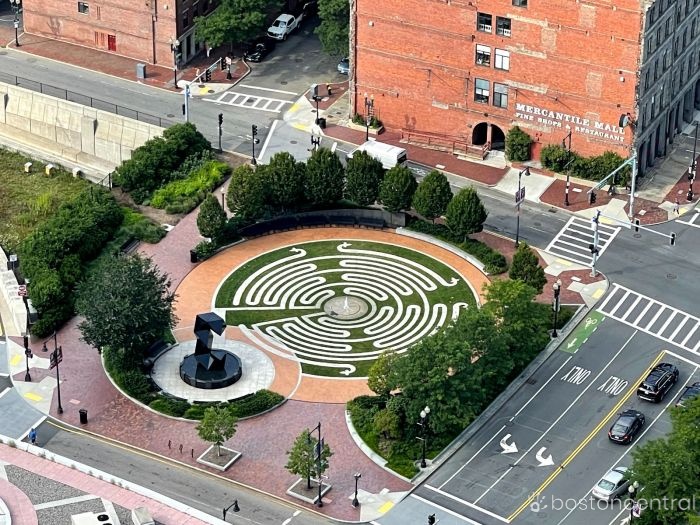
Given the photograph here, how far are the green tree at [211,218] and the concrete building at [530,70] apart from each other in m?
25.7

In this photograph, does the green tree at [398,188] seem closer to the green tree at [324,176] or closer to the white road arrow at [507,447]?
the green tree at [324,176]

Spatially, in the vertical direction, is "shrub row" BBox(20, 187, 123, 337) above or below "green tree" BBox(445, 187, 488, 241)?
below

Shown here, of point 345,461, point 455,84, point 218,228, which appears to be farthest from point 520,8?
point 345,461

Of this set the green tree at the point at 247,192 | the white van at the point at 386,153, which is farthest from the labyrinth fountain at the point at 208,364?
the white van at the point at 386,153

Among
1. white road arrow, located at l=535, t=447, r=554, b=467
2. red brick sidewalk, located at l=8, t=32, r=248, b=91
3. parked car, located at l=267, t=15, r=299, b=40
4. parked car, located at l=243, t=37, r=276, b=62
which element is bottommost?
white road arrow, located at l=535, t=447, r=554, b=467

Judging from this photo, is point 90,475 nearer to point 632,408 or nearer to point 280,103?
point 632,408

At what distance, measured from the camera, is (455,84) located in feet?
537

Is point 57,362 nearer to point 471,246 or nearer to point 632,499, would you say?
point 471,246

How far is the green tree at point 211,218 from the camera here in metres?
149

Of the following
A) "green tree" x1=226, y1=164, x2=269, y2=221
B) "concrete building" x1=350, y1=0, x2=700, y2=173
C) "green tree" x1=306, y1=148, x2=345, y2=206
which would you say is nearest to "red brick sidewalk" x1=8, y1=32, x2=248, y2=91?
"concrete building" x1=350, y1=0, x2=700, y2=173

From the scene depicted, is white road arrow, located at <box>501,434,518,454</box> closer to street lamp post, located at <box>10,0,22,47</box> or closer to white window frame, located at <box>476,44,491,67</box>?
white window frame, located at <box>476,44,491,67</box>

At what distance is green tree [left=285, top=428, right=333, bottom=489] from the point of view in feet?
398

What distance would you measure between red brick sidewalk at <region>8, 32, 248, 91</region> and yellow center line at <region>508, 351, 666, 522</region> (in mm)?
61776

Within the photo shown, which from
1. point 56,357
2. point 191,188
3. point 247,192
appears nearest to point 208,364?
point 56,357
